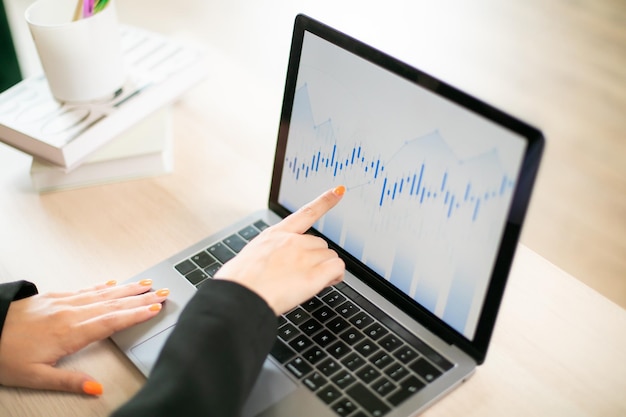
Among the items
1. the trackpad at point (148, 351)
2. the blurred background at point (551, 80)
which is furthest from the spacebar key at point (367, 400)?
the blurred background at point (551, 80)

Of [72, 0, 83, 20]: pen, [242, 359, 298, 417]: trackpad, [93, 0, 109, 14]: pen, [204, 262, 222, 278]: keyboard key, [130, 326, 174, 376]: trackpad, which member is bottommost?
[130, 326, 174, 376]: trackpad

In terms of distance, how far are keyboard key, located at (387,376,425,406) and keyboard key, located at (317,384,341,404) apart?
2.2 inches

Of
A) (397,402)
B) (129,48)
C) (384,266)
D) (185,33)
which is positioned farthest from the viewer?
(185,33)

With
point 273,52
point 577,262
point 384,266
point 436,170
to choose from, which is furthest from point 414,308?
point 273,52

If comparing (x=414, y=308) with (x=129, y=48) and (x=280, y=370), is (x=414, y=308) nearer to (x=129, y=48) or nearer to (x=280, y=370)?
(x=280, y=370)

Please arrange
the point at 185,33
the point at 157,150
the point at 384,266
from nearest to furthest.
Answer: the point at 384,266 < the point at 157,150 < the point at 185,33

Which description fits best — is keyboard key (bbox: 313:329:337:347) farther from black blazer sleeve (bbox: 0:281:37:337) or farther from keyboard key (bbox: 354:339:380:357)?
black blazer sleeve (bbox: 0:281:37:337)

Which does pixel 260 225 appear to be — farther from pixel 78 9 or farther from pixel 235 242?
pixel 78 9

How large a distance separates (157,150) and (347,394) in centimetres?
53

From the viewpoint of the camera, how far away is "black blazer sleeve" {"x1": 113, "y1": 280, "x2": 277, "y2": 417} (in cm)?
59

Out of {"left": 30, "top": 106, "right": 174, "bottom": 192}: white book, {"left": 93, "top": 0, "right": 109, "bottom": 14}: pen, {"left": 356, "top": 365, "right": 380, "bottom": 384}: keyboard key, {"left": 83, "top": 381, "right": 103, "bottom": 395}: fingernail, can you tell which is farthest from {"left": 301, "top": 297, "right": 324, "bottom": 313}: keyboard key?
{"left": 93, "top": 0, "right": 109, "bottom": 14}: pen

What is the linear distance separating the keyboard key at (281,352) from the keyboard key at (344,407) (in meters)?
0.08

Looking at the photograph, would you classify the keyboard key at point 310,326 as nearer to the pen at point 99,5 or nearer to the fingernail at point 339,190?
the fingernail at point 339,190

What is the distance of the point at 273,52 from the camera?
4.04 ft
